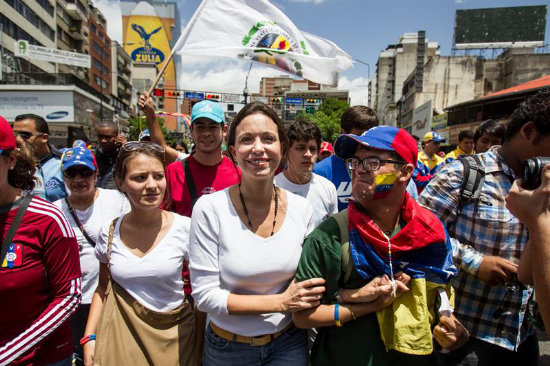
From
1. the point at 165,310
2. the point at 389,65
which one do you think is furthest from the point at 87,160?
the point at 389,65

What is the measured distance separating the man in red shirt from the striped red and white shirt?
1093mm

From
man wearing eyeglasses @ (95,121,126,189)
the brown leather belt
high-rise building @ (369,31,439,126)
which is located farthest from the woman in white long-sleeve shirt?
high-rise building @ (369,31,439,126)

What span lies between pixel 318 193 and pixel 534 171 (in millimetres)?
1939

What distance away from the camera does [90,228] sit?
9.52 ft

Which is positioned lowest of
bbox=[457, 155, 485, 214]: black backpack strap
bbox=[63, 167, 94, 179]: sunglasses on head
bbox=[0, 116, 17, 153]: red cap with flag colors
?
bbox=[63, 167, 94, 179]: sunglasses on head

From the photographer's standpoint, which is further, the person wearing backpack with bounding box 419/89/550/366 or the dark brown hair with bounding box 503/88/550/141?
the person wearing backpack with bounding box 419/89/550/366

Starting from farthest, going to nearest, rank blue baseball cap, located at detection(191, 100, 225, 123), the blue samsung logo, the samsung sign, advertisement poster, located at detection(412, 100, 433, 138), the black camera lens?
1. advertisement poster, located at detection(412, 100, 433, 138)
2. the blue samsung logo
3. the samsung sign
4. blue baseball cap, located at detection(191, 100, 225, 123)
5. the black camera lens

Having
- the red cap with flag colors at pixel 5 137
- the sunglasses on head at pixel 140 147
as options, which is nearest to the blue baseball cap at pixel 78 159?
the sunglasses on head at pixel 140 147

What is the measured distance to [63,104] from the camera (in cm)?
2814

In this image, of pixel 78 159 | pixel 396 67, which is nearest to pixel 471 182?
pixel 78 159

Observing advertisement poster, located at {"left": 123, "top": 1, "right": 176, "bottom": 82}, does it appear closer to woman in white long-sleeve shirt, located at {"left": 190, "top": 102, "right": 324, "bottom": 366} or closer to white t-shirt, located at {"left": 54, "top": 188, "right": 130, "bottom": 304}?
white t-shirt, located at {"left": 54, "top": 188, "right": 130, "bottom": 304}

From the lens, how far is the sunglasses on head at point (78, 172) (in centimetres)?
294

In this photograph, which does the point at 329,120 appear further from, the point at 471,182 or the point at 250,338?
the point at 250,338

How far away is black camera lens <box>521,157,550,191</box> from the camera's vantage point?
1312 mm
